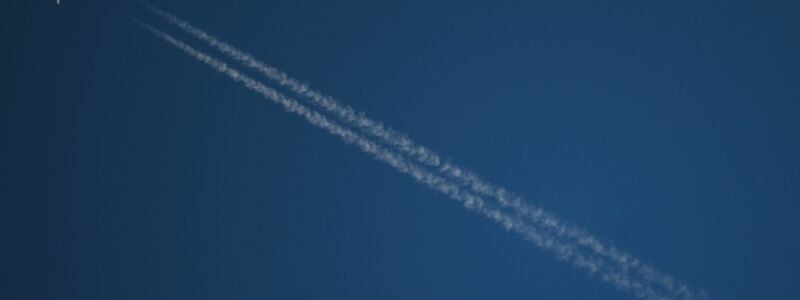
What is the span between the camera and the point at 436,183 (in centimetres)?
153

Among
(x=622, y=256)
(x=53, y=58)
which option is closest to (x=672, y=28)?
(x=622, y=256)

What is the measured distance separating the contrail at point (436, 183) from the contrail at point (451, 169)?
0.02 m

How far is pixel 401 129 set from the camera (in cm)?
155

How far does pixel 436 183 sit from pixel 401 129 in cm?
13

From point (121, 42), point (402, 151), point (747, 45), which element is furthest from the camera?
point (121, 42)

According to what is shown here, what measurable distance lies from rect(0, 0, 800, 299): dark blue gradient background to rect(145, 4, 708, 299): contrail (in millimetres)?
20

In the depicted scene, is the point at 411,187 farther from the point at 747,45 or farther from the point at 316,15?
the point at 747,45

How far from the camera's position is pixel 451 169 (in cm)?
153

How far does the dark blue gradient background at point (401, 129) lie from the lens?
4.71ft

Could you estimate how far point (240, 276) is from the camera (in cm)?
162

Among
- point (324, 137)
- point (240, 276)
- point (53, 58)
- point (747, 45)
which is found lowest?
point (240, 276)

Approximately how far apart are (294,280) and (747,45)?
101 cm

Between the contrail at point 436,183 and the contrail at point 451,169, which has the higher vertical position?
the contrail at point 451,169

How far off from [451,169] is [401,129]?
13cm
